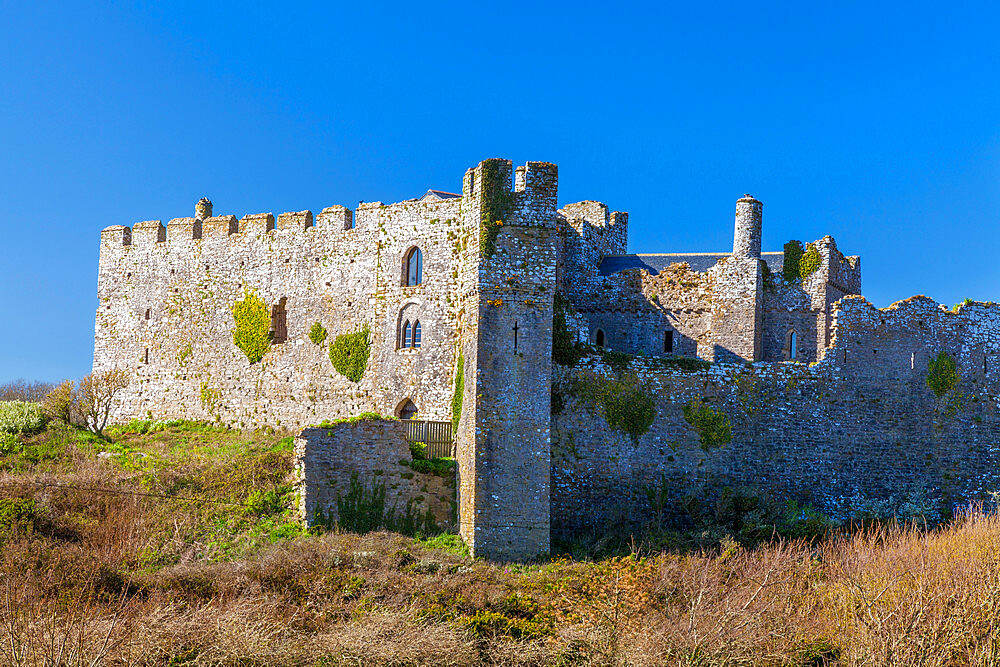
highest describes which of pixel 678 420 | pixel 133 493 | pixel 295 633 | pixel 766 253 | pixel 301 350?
pixel 766 253

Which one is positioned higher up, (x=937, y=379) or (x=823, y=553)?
(x=937, y=379)

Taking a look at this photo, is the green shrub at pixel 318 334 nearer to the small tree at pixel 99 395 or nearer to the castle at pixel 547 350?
the castle at pixel 547 350

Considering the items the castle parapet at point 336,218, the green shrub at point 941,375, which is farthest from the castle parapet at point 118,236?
the green shrub at point 941,375

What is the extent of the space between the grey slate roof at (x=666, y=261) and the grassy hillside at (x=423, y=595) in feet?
36.8

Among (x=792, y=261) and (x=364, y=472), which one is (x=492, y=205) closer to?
(x=364, y=472)

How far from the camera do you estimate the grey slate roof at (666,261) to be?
33844mm

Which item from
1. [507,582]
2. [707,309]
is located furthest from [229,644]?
[707,309]

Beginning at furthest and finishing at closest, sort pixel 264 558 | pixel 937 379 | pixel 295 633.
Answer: pixel 937 379, pixel 264 558, pixel 295 633

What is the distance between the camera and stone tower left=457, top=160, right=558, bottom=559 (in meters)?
23.8

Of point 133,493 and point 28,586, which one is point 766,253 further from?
point 28,586

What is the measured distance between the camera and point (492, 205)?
25.1m

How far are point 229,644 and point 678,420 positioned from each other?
13.8 meters

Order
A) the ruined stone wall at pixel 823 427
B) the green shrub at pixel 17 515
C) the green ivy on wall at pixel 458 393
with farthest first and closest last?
the ruined stone wall at pixel 823 427, the green ivy on wall at pixel 458 393, the green shrub at pixel 17 515

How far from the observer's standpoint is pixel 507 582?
2162 centimetres
